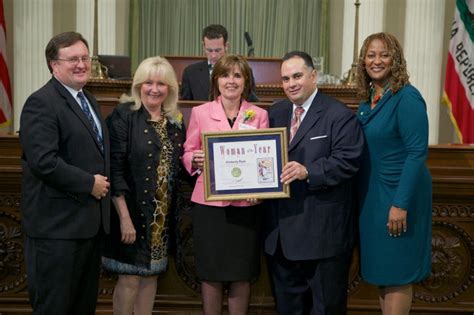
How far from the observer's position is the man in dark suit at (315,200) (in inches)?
135

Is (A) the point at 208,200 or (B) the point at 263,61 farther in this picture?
(B) the point at 263,61

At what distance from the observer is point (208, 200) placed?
3471mm

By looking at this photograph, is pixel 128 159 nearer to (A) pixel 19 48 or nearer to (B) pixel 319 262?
(B) pixel 319 262

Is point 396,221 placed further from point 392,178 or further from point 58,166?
point 58,166

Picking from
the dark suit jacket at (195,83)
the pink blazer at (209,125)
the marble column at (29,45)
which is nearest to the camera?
the pink blazer at (209,125)

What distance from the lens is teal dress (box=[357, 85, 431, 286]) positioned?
338 centimetres

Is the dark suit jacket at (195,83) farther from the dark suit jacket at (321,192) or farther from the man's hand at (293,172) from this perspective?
the man's hand at (293,172)

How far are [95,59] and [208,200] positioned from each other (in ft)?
12.2

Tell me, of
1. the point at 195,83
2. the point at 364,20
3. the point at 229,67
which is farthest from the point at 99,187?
the point at 364,20

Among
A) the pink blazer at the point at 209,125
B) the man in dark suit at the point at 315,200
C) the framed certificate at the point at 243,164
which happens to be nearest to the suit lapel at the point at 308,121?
the man in dark suit at the point at 315,200

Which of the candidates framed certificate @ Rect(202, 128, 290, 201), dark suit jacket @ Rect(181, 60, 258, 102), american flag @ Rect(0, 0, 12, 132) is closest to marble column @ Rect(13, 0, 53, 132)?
american flag @ Rect(0, 0, 12, 132)

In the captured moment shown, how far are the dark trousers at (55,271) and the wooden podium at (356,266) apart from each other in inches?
45.8

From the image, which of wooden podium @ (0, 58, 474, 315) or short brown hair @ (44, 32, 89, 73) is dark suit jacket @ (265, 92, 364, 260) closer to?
wooden podium @ (0, 58, 474, 315)

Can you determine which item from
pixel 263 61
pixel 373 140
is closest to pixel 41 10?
pixel 263 61
